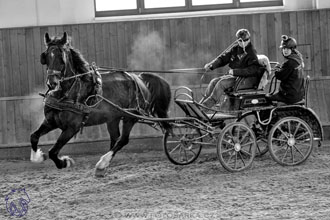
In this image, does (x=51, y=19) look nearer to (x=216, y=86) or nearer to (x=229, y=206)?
(x=216, y=86)

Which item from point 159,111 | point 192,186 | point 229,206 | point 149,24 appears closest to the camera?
point 229,206

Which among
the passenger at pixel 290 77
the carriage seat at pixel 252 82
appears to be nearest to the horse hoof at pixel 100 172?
the carriage seat at pixel 252 82

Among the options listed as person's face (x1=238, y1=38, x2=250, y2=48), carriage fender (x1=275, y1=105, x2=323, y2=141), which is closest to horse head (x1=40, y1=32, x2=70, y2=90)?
person's face (x1=238, y1=38, x2=250, y2=48)

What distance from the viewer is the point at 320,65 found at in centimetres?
1138

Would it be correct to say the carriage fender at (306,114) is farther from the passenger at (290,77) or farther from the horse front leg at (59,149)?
the horse front leg at (59,149)

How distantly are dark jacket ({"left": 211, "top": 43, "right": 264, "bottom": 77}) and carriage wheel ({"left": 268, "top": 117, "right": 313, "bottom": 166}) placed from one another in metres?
0.76

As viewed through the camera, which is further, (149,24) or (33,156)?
(149,24)

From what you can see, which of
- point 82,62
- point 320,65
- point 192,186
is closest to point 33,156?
point 82,62

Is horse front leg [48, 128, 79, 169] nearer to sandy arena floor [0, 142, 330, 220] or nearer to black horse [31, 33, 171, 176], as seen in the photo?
black horse [31, 33, 171, 176]

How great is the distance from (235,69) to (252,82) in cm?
31

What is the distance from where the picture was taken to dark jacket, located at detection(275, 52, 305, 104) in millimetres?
8211

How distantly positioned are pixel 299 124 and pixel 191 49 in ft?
11.8

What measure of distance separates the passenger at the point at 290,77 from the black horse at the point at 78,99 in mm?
1643

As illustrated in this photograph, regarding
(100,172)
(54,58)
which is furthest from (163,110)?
(54,58)
